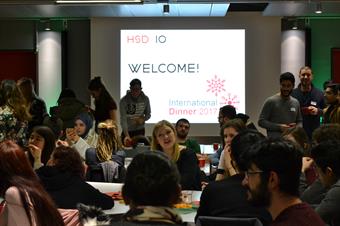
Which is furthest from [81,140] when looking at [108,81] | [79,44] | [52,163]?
[79,44]

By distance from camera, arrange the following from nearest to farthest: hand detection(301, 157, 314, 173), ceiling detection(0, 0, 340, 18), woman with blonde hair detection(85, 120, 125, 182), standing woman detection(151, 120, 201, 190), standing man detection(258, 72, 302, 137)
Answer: hand detection(301, 157, 314, 173) → standing woman detection(151, 120, 201, 190) → woman with blonde hair detection(85, 120, 125, 182) → standing man detection(258, 72, 302, 137) → ceiling detection(0, 0, 340, 18)

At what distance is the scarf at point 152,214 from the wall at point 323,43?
377 inches

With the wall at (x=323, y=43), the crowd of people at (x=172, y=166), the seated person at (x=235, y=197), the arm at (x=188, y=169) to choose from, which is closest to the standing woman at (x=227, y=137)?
the crowd of people at (x=172, y=166)

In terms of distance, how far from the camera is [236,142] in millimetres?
3240

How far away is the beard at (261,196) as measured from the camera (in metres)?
2.21

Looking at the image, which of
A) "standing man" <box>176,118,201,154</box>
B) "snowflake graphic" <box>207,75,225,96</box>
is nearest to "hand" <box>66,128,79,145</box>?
"standing man" <box>176,118,201,154</box>

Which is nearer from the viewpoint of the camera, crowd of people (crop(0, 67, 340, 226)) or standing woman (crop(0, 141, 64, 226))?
crowd of people (crop(0, 67, 340, 226))

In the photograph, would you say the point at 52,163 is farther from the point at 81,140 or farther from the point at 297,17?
the point at 297,17

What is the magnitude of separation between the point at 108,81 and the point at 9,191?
7.87 meters

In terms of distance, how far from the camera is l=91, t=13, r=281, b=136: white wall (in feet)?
34.8

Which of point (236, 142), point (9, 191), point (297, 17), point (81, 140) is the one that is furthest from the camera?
point (297, 17)

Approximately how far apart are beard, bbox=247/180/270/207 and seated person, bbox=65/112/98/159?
3820 millimetres

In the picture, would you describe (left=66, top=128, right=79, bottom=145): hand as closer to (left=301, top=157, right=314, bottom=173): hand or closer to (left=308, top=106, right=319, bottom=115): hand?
(left=301, top=157, right=314, bottom=173): hand

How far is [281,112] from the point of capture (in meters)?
7.03
